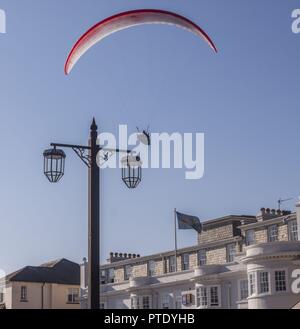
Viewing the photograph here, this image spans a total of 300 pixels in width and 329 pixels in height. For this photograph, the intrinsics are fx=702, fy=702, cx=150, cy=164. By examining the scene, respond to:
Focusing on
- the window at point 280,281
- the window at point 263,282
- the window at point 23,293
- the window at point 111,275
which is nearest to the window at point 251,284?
the window at point 263,282

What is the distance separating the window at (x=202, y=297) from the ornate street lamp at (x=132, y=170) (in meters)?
47.3

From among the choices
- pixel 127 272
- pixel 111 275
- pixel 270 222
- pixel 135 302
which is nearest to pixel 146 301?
pixel 135 302

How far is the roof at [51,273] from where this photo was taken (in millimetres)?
87500

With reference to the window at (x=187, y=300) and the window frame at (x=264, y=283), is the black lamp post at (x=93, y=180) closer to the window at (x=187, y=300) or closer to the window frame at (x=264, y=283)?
the window frame at (x=264, y=283)

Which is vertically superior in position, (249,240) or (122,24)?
(249,240)

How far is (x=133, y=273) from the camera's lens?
250 feet

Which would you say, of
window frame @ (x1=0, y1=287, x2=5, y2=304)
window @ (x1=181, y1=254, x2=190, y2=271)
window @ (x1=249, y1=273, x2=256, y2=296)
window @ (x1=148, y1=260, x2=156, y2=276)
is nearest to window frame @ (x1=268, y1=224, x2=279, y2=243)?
window @ (x1=249, y1=273, x2=256, y2=296)

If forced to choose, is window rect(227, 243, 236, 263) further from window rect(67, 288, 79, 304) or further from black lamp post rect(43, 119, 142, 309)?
black lamp post rect(43, 119, 142, 309)

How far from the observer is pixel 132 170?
44.5ft

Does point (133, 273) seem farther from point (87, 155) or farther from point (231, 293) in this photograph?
point (87, 155)

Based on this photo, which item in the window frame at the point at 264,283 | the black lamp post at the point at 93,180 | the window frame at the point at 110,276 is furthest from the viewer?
the window frame at the point at 110,276

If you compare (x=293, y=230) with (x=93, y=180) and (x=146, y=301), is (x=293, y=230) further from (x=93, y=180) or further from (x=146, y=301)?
(x=93, y=180)

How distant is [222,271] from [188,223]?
8.41 m
